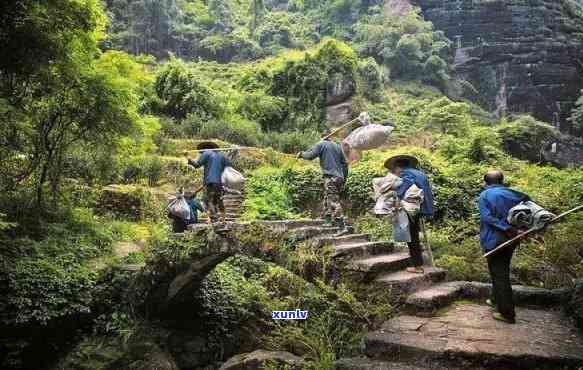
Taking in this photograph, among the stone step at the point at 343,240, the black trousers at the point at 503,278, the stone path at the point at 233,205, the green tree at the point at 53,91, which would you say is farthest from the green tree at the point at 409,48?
the black trousers at the point at 503,278

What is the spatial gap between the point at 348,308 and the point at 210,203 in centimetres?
312

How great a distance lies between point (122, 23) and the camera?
32438 millimetres

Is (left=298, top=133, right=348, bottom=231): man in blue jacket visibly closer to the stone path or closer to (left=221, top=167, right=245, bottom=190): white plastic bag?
(left=221, top=167, right=245, bottom=190): white plastic bag

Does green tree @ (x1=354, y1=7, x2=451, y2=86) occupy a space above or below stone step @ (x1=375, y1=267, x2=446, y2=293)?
above

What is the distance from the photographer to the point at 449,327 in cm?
534

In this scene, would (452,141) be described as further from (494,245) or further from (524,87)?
(524,87)

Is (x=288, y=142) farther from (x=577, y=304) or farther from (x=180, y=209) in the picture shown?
(x=577, y=304)

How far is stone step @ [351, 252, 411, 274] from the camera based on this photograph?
20.7ft

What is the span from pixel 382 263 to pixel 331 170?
6.32 ft

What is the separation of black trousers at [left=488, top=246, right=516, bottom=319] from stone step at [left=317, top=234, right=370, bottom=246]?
2342 millimetres

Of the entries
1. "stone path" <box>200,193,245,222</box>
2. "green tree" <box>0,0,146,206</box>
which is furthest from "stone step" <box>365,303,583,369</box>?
"stone path" <box>200,193,245,222</box>

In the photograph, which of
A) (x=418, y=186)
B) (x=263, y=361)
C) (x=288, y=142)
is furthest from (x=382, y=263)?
(x=288, y=142)

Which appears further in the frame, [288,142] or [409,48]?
[409,48]

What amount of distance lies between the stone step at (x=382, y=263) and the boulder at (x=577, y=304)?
2.20 m
